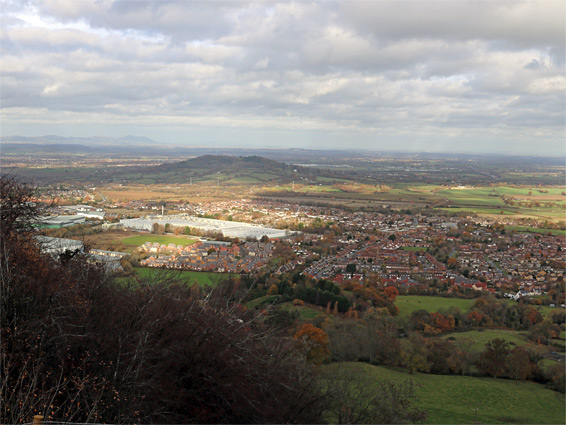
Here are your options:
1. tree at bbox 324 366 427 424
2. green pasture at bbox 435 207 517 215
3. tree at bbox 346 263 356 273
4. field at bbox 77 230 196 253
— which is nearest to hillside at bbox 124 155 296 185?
green pasture at bbox 435 207 517 215

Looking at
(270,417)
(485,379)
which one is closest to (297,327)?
(485,379)

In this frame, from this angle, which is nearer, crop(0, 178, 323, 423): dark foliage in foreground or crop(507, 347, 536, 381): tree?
crop(0, 178, 323, 423): dark foliage in foreground

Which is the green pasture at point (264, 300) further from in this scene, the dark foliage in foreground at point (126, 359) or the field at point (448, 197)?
the field at point (448, 197)

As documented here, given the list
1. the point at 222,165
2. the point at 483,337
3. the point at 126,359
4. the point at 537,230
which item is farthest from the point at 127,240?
the point at 222,165

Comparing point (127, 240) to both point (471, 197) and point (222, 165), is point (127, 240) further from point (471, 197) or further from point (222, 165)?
point (222, 165)

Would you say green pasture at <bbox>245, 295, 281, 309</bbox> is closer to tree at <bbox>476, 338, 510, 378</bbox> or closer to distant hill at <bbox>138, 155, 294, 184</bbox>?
tree at <bbox>476, 338, 510, 378</bbox>
